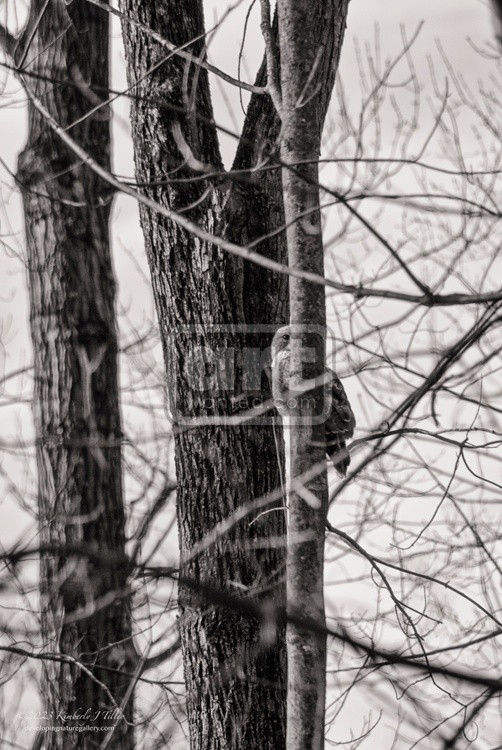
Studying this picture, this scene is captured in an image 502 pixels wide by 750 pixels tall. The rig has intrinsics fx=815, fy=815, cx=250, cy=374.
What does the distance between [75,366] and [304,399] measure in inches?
101

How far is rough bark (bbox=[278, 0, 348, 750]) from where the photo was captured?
2.31m

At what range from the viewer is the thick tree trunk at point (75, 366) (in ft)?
14.6

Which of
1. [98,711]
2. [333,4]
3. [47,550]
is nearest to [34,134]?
[333,4]

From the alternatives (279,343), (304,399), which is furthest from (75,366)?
(304,399)

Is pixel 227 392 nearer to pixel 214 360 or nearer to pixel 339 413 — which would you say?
pixel 214 360

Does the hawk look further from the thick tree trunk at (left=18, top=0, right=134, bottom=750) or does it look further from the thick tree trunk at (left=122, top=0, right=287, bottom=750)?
the thick tree trunk at (left=18, top=0, right=134, bottom=750)

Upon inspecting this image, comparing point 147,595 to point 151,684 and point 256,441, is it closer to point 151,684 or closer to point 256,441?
point 256,441

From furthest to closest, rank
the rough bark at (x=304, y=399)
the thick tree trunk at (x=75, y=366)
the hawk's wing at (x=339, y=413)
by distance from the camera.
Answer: the thick tree trunk at (x=75, y=366)
the hawk's wing at (x=339, y=413)
the rough bark at (x=304, y=399)

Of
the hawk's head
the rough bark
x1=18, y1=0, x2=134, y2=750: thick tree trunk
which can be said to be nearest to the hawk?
the hawk's head

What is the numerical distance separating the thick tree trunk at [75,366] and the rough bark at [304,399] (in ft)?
7.32

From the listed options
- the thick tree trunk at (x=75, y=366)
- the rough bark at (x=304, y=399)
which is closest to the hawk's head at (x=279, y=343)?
the rough bark at (x=304, y=399)

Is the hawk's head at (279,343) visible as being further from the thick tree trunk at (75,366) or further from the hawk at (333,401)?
the thick tree trunk at (75,366)

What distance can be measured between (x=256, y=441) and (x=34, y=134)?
2.66 metres

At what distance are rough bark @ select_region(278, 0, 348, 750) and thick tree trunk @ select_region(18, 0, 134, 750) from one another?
7.32 ft
